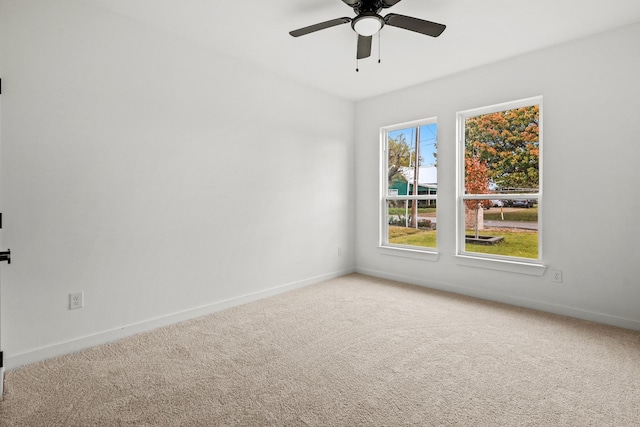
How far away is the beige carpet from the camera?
5.57 feet

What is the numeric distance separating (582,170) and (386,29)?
2171 mm

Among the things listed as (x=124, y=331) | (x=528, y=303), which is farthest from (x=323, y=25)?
(x=528, y=303)

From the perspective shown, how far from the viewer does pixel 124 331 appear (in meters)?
2.66

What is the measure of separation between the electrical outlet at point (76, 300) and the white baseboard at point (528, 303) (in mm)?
3361

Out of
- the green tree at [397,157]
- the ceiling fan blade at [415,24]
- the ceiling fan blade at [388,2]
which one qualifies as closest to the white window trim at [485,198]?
the green tree at [397,157]

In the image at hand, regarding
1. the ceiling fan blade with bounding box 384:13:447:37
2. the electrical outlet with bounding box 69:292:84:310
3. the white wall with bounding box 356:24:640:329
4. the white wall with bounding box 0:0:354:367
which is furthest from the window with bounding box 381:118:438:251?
the electrical outlet with bounding box 69:292:84:310

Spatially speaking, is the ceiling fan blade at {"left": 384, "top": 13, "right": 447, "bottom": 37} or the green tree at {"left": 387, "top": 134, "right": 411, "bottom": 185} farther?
the green tree at {"left": 387, "top": 134, "right": 411, "bottom": 185}

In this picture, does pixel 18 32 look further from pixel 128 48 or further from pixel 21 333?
pixel 21 333

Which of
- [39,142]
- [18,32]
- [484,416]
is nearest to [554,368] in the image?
[484,416]

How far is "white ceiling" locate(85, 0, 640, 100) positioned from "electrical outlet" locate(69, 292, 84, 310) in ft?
7.11

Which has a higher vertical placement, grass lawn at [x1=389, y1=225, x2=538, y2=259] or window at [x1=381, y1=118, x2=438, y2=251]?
window at [x1=381, y1=118, x2=438, y2=251]

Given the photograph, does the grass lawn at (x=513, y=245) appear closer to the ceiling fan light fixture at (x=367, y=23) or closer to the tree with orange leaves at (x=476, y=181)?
the tree with orange leaves at (x=476, y=181)

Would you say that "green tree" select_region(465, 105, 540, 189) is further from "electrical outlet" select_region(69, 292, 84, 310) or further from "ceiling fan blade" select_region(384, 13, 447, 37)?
"electrical outlet" select_region(69, 292, 84, 310)

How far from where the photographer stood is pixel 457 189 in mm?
3861
